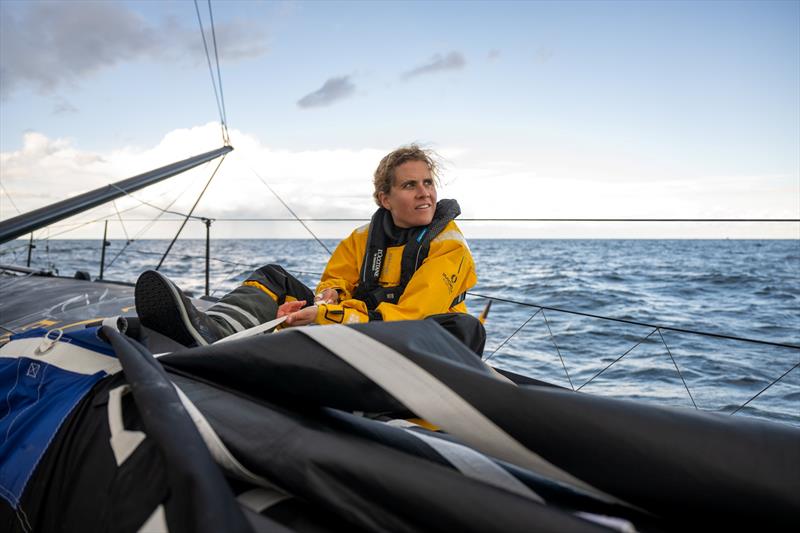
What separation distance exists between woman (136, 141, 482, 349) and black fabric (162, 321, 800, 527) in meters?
0.98

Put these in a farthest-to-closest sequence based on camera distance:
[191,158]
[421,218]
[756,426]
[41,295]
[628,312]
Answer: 1. [628,312]
2. [191,158]
3. [41,295]
4. [421,218]
5. [756,426]

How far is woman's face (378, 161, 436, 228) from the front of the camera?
2.34 metres

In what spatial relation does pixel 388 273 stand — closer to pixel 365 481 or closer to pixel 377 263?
pixel 377 263

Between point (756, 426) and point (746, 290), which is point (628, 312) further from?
point (756, 426)

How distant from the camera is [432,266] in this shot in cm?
202

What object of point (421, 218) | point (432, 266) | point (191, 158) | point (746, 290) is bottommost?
point (746, 290)

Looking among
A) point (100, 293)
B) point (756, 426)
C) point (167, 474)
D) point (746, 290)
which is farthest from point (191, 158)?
point (746, 290)

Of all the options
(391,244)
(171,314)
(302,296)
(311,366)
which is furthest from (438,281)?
(311,366)

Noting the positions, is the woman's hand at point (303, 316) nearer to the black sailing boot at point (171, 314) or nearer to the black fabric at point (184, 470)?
the black sailing boot at point (171, 314)

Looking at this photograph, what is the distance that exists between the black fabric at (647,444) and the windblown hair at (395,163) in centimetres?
181

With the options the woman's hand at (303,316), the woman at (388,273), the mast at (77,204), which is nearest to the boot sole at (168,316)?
the woman at (388,273)

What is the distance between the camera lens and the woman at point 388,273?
1.87m

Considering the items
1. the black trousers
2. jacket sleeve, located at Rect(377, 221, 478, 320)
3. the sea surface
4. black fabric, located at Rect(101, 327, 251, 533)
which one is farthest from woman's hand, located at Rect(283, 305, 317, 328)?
the sea surface

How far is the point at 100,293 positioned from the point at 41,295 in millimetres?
363
